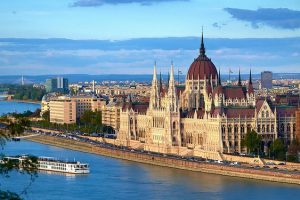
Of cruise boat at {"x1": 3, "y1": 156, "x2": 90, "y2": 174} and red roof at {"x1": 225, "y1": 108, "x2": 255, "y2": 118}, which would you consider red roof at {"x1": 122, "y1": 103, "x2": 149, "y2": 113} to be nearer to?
red roof at {"x1": 225, "y1": 108, "x2": 255, "y2": 118}

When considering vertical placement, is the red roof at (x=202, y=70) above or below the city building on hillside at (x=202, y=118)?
above

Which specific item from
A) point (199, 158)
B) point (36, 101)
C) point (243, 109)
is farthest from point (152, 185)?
point (36, 101)

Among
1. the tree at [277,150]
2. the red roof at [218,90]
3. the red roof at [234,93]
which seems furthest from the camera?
the red roof at [234,93]

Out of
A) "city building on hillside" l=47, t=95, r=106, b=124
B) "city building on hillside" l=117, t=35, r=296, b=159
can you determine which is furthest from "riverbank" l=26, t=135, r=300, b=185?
"city building on hillside" l=47, t=95, r=106, b=124

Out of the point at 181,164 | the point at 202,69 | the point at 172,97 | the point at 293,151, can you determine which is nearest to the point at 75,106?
the point at 202,69

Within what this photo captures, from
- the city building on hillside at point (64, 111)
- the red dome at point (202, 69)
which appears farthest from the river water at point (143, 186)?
the city building on hillside at point (64, 111)

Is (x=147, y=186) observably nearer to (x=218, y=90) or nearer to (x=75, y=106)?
(x=218, y=90)

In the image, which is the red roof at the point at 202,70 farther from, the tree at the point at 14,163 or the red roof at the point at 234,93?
the tree at the point at 14,163
